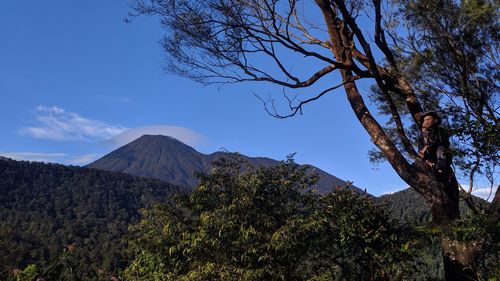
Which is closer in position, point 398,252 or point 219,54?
point 398,252

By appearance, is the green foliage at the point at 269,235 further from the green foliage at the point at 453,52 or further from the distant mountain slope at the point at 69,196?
the distant mountain slope at the point at 69,196

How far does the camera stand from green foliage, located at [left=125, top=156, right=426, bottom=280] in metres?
5.50

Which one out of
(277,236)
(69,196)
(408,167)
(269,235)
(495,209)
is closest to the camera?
(277,236)

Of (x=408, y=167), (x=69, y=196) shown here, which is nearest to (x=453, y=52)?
(x=408, y=167)

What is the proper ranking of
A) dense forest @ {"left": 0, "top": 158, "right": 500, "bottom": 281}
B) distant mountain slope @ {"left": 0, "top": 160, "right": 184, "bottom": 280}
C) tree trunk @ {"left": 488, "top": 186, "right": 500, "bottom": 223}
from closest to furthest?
1. dense forest @ {"left": 0, "top": 158, "right": 500, "bottom": 281}
2. tree trunk @ {"left": 488, "top": 186, "right": 500, "bottom": 223}
3. distant mountain slope @ {"left": 0, "top": 160, "right": 184, "bottom": 280}

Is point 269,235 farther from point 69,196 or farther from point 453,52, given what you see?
point 69,196

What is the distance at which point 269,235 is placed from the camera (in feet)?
18.1

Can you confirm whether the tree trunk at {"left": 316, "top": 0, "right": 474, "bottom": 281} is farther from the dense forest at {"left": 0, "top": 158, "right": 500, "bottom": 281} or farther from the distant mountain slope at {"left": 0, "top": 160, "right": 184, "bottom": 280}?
the distant mountain slope at {"left": 0, "top": 160, "right": 184, "bottom": 280}

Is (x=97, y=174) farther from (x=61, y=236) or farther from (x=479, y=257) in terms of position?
(x=479, y=257)

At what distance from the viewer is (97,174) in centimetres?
7075

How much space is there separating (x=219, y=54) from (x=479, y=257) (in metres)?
4.13

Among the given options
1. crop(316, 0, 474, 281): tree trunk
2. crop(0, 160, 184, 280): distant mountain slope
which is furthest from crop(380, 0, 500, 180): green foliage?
crop(0, 160, 184, 280): distant mountain slope

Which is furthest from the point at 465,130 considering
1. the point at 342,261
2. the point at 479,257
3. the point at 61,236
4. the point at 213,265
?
the point at 61,236

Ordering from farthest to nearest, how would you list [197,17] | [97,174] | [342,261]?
[97,174] → [197,17] → [342,261]
